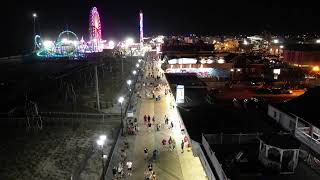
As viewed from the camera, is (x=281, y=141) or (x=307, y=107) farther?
(x=307, y=107)

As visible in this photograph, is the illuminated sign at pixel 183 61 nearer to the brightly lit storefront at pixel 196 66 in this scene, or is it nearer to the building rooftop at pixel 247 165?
the brightly lit storefront at pixel 196 66

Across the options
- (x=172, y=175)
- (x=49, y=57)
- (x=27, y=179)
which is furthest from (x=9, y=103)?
(x=49, y=57)

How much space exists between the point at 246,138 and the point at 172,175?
565cm

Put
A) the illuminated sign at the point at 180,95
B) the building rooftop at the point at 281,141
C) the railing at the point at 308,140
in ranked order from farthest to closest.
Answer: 1. the illuminated sign at the point at 180,95
2. the railing at the point at 308,140
3. the building rooftop at the point at 281,141

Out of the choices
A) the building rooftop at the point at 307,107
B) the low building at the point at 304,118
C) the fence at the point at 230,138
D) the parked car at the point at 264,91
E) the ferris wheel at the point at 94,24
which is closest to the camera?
the low building at the point at 304,118

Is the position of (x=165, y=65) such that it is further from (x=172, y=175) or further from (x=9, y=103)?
(x=172, y=175)

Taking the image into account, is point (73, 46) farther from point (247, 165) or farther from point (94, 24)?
point (247, 165)

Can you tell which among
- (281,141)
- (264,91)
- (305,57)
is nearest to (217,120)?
(281,141)

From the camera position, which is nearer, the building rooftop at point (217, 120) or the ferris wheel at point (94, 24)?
the building rooftop at point (217, 120)

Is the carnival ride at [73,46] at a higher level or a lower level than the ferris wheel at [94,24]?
lower

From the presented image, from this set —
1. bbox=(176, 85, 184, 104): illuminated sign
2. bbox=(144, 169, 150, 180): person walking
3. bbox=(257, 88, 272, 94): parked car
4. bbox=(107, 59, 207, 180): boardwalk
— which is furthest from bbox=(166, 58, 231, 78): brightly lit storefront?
bbox=(144, 169, 150, 180): person walking

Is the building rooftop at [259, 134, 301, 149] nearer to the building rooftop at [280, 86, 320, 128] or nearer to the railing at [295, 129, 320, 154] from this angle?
the railing at [295, 129, 320, 154]

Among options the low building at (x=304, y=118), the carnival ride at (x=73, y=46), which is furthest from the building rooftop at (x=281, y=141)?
the carnival ride at (x=73, y=46)

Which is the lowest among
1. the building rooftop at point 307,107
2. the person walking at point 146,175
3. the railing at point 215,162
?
the person walking at point 146,175
